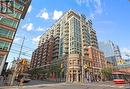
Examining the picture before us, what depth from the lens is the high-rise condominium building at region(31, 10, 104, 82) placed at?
2527 inches

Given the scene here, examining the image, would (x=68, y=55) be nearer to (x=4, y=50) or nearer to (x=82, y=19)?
(x=82, y=19)

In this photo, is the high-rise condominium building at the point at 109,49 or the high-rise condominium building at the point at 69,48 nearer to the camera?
the high-rise condominium building at the point at 69,48

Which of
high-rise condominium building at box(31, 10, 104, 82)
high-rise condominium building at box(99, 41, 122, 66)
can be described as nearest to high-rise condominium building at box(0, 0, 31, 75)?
high-rise condominium building at box(31, 10, 104, 82)

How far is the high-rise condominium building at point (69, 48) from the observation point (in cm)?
6419

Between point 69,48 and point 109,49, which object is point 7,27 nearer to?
point 69,48

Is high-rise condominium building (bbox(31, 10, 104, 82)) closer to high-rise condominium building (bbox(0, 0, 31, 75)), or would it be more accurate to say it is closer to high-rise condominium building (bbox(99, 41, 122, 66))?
high-rise condominium building (bbox(0, 0, 31, 75))

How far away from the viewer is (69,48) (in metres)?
73.1

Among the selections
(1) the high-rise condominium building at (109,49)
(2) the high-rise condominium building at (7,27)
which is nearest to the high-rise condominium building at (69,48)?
(2) the high-rise condominium building at (7,27)

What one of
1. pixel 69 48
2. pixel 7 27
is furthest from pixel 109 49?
pixel 7 27

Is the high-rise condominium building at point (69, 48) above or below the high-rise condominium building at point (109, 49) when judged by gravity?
below

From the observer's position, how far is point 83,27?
82875mm

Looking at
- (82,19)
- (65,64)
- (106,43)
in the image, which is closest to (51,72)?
(65,64)

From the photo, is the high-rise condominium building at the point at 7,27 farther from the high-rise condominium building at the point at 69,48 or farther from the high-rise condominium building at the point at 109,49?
the high-rise condominium building at the point at 109,49

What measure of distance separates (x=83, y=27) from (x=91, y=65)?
2253 centimetres
